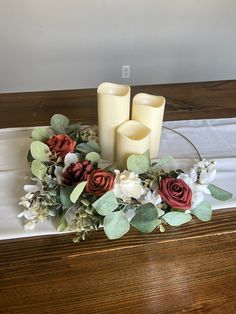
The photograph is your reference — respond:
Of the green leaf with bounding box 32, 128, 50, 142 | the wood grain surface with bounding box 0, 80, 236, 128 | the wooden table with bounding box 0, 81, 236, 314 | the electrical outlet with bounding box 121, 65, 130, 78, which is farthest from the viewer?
the electrical outlet with bounding box 121, 65, 130, 78

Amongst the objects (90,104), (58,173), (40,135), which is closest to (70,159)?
(58,173)

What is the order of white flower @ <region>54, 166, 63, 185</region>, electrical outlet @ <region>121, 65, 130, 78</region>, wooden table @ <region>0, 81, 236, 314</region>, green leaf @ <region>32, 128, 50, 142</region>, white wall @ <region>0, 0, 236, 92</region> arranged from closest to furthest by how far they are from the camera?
wooden table @ <region>0, 81, 236, 314</region> → white flower @ <region>54, 166, 63, 185</region> → green leaf @ <region>32, 128, 50, 142</region> → white wall @ <region>0, 0, 236, 92</region> → electrical outlet @ <region>121, 65, 130, 78</region>

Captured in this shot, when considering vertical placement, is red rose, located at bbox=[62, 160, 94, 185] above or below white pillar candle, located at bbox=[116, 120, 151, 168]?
below

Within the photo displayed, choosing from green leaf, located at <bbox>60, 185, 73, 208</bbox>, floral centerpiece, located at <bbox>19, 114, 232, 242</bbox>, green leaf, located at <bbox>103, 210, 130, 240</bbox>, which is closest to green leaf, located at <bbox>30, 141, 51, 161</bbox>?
floral centerpiece, located at <bbox>19, 114, 232, 242</bbox>

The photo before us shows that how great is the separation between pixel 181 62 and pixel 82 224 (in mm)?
2262

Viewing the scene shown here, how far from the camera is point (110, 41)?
243 centimetres

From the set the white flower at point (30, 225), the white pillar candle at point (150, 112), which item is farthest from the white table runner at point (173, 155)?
the white pillar candle at point (150, 112)

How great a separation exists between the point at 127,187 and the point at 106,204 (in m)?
0.06

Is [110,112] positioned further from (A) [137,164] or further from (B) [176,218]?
(B) [176,218]

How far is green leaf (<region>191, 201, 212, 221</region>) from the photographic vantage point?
2.35 feet

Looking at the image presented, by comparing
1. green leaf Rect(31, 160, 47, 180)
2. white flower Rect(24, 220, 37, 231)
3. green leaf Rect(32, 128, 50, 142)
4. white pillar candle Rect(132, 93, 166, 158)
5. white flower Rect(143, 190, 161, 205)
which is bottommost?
white flower Rect(24, 220, 37, 231)

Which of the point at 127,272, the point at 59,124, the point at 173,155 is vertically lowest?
the point at 127,272

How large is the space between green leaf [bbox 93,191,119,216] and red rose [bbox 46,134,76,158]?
16 centimetres

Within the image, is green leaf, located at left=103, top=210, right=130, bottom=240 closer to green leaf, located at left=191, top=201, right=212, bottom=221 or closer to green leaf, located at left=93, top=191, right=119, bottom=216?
green leaf, located at left=93, top=191, right=119, bottom=216
